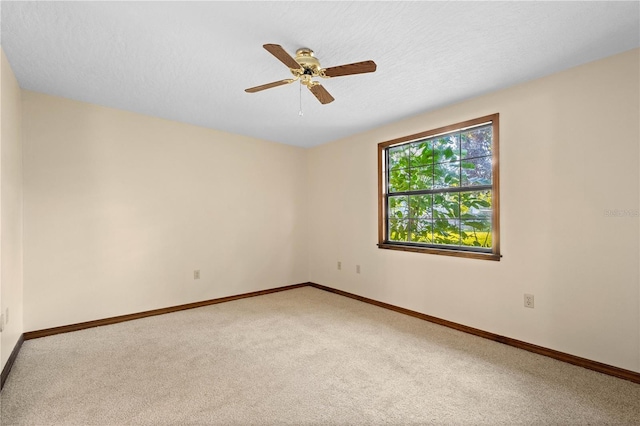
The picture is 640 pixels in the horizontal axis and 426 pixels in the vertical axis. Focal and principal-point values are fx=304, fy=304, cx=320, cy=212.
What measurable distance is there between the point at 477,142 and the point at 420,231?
1.16m

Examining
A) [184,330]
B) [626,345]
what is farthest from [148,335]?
[626,345]

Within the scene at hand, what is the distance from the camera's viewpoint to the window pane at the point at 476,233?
3.01m

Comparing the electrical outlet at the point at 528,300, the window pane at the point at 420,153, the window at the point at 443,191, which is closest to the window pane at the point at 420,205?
the window at the point at 443,191

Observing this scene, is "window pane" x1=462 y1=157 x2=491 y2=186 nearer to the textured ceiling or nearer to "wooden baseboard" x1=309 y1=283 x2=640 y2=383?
the textured ceiling

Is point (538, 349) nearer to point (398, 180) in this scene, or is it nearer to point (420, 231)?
point (420, 231)

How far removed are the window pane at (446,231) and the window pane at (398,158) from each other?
84 cm

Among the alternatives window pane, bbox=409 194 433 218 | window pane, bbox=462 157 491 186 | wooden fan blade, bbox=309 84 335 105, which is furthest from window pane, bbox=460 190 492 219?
wooden fan blade, bbox=309 84 335 105

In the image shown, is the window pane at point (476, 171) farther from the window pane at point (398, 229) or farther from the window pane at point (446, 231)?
the window pane at point (398, 229)

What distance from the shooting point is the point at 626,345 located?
2158 mm

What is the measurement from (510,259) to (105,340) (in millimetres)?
3794

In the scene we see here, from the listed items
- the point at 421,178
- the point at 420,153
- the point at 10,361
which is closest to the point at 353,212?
the point at 421,178

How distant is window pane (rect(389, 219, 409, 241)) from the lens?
381 centimetres

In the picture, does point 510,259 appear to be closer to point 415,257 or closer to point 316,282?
point 415,257

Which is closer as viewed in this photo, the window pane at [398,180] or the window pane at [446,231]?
the window pane at [446,231]
